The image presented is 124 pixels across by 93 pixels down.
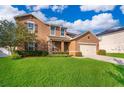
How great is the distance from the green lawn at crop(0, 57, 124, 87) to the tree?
2.75 feet

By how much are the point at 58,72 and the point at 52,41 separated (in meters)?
2.65

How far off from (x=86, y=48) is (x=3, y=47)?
149 inches

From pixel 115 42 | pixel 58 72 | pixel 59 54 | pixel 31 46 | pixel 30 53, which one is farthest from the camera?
pixel 59 54

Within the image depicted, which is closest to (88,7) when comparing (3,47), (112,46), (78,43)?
(112,46)

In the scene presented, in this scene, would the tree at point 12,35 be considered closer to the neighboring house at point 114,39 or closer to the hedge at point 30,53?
the hedge at point 30,53

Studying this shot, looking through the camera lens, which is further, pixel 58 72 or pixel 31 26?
pixel 31 26

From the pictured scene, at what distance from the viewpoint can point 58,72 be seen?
Result: 6.29 meters

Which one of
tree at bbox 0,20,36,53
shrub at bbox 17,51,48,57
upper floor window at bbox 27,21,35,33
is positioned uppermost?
upper floor window at bbox 27,21,35,33

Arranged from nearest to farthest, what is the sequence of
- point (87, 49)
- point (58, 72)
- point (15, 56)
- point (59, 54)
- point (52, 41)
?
point (58, 72) < point (15, 56) < point (59, 54) < point (87, 49) < point (52, 41)

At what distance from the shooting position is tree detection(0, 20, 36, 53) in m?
7.24

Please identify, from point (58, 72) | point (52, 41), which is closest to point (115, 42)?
point (58, 72)

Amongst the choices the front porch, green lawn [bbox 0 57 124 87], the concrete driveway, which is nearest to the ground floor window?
green lawn [bbox 0 57 124 87]

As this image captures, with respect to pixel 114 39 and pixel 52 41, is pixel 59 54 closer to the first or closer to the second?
pixel 52 41

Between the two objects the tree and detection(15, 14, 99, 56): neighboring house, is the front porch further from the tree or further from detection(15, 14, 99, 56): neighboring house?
the tree
